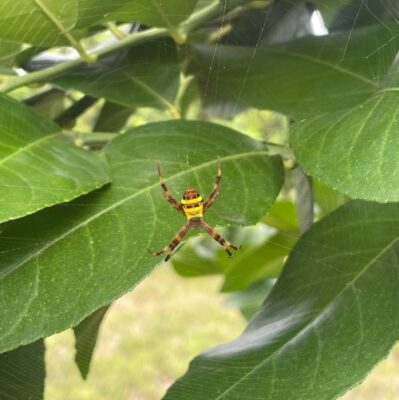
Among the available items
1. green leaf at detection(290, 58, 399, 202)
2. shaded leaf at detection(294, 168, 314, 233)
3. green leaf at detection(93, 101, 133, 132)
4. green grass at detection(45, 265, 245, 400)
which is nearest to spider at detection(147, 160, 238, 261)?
green leaf at detection(290, 58, 399, 202)

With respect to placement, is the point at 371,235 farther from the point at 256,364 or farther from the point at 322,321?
the point at 256,364

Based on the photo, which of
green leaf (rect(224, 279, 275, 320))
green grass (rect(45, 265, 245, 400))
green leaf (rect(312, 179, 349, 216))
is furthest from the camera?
green grass (rect(45, 265, 245, 400))

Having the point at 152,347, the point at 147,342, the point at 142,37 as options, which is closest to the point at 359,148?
the point at 142,37

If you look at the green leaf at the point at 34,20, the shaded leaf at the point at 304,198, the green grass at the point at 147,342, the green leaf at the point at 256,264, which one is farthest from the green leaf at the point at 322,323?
the green grass at the point at 147,342

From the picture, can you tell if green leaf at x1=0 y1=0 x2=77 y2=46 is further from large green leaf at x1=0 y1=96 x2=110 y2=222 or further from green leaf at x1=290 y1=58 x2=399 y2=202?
green leaf at x1=290 y1=58 x2=399 y2=202

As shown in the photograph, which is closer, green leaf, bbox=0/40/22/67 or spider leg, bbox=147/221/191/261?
spider leg, bbox=147/221/191/261

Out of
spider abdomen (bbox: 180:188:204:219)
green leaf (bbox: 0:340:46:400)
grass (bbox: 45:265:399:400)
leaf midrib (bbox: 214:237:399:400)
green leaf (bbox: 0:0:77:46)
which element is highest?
green leaf (bbox: 0:0:77:46)

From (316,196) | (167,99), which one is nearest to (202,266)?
(316,196)

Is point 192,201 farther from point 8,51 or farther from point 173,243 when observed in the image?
point 8,51
